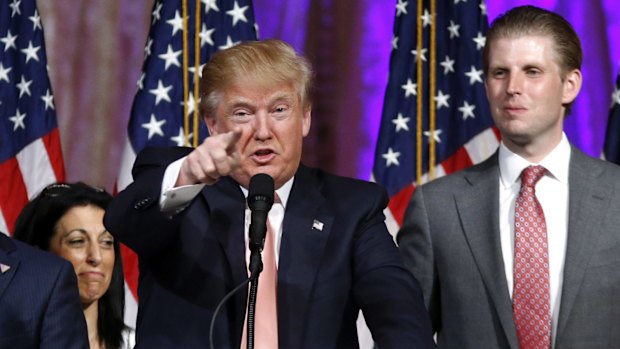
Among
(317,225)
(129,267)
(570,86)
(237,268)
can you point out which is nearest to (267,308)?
(237,268)

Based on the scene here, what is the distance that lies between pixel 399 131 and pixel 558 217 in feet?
5.38

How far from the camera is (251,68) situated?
2.10 meters

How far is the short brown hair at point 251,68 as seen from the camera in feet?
6.89

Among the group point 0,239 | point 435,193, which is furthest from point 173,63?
point 0,239

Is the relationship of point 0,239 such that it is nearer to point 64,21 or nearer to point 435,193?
point 435,193

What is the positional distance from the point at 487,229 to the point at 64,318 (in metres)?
1.10

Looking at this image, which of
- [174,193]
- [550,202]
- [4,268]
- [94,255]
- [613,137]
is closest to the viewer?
[174,193]

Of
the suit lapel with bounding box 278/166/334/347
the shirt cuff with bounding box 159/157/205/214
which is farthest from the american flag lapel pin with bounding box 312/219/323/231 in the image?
the shirt cuff with bounding box 159/157/205/214

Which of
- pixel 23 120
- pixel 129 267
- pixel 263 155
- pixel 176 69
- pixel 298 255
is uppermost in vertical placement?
pixel 176 69

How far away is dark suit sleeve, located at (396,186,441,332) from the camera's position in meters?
2.73

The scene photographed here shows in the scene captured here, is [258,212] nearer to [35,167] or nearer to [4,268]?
[4,268]

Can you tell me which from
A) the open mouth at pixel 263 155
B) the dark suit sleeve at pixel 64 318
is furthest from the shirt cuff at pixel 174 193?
the dark suit sleeve at pixel 64 318

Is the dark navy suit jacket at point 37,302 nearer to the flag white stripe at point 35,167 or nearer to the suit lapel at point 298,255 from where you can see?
the suit lapel at point 298,255

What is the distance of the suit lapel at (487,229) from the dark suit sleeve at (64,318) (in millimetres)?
1013
